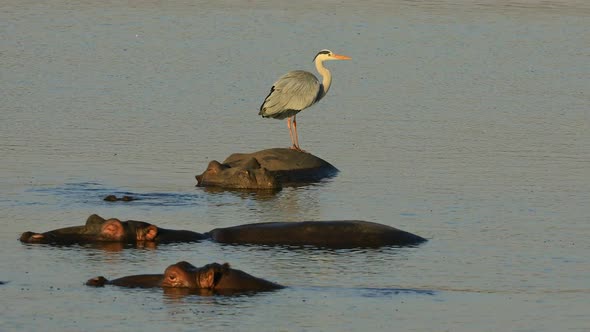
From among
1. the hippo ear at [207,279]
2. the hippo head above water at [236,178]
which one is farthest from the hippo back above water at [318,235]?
the hippo head above water at [236,178]

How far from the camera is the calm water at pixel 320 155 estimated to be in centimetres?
1312

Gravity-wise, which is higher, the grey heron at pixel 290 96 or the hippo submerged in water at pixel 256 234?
the grey heron at pixel 290 96

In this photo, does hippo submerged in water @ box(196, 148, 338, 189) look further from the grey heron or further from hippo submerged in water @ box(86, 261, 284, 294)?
hippo submerged in water @ box(86, 261, 284, 294)

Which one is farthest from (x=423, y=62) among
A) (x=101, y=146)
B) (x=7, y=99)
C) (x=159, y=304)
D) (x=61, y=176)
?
(x=159, y=304)

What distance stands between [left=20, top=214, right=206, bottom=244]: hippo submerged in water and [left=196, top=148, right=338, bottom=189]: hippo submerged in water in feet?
12.8

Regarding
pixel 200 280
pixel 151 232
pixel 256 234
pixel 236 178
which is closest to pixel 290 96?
pixel 236 178

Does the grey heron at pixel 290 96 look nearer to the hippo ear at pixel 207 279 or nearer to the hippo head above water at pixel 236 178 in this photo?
the hippo head above water at pixel 236 178

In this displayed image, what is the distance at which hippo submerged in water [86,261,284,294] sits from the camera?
13.2 m

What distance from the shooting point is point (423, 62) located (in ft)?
106

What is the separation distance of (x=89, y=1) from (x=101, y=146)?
22674mm

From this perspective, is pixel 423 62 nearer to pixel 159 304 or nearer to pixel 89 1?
pixel 89 1

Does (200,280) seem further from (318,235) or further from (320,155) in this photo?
(320,155)

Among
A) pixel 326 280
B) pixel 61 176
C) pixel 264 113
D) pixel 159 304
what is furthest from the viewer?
pixel 264 113

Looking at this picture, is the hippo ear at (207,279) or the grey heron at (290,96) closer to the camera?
the hippo ear at (207,279)
